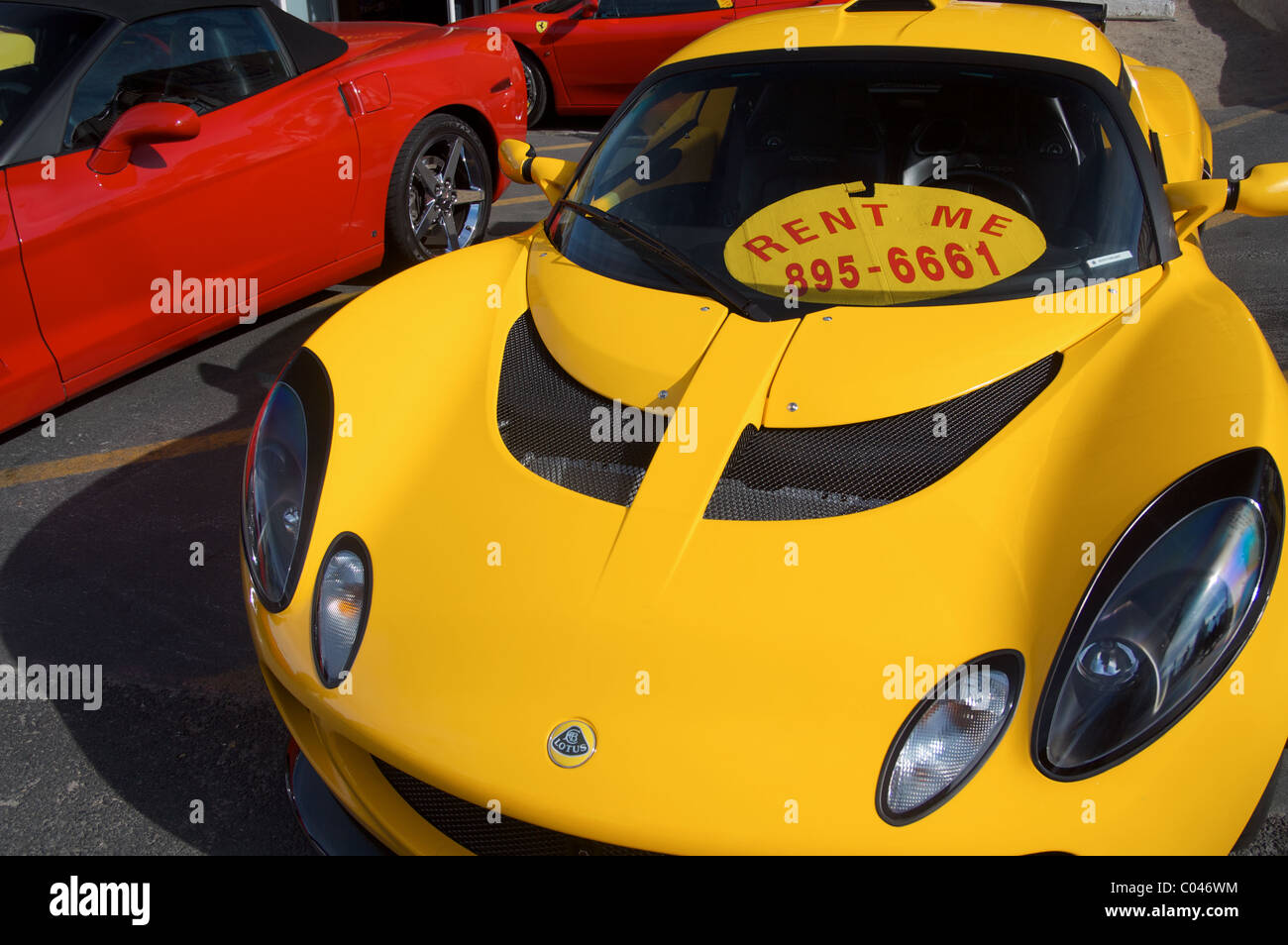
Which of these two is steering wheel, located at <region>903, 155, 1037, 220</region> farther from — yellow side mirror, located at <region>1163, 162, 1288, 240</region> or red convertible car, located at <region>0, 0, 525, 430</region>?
red convertible car, located at <region>0, 0, 525, 430</region>

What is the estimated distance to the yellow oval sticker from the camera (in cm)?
238

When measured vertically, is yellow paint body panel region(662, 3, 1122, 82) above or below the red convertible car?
above

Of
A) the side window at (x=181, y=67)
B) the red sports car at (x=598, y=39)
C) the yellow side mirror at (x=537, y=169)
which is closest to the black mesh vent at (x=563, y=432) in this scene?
the yellow side mirror at (x=537, y=169)

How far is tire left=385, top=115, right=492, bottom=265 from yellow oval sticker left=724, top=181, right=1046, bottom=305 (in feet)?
8.32

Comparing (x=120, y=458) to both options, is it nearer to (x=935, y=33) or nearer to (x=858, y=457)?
(x=858, y=457)

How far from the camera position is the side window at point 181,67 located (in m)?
3.69

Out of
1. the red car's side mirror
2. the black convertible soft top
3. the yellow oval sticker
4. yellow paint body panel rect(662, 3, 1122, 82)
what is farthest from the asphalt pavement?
yellow paint body panel rect(662, 3, 1122, 82)

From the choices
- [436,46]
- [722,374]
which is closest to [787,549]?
[722,374]

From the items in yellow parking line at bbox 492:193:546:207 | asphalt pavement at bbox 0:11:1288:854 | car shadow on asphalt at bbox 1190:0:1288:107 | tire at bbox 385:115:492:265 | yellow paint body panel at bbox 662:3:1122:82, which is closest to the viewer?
asphalt pavement at bbox 0:11:1288:854

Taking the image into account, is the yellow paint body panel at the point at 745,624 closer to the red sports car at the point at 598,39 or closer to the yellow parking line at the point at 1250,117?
the red sports car at the point at 598,39

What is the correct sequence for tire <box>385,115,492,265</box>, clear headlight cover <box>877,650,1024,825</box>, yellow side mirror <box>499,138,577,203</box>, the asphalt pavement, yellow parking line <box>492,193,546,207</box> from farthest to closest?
yellow parking line <box>492,193,546,207</box> → tire <box>385,115,492,265</box> → yellow side mirror <box>499,138,577,203</box> → the asphalt pavement → clear headlight cover <box>877,650,1024,825</box>
